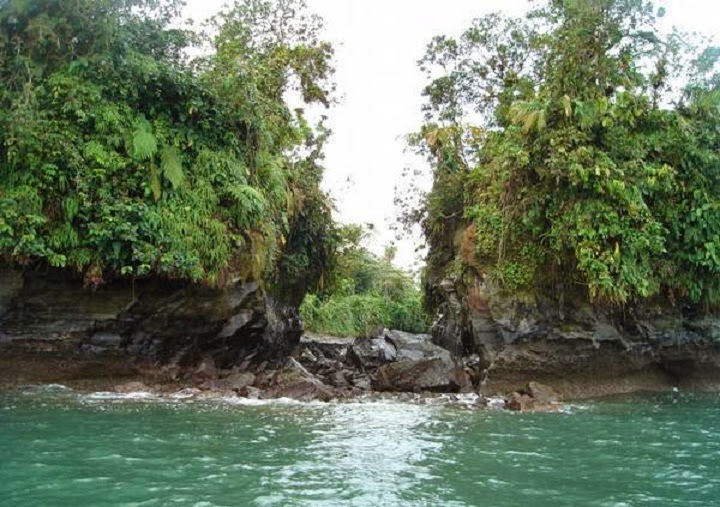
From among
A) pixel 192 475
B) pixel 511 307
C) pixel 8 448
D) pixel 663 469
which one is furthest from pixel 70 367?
pixel 663 469

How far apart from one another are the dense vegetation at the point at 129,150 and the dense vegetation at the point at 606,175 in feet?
20.7

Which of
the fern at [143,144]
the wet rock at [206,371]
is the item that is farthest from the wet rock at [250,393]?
the fern at [143,144]

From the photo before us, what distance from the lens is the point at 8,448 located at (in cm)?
773

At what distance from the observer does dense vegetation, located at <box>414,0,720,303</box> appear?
15258 mm

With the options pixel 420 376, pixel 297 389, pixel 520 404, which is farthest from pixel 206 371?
pixel 520 404

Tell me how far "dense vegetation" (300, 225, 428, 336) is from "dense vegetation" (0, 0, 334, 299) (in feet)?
62.1

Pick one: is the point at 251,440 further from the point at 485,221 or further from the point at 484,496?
the point at 485,221

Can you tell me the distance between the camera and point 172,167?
1434cm

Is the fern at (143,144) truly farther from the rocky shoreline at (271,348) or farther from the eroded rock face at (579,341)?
the eroded rock face at (579,341)

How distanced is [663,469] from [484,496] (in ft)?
9.16

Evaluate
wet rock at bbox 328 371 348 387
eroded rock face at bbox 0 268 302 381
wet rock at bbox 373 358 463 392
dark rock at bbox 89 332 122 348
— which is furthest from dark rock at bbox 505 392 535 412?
dark rock at bbox 89 332 122 348

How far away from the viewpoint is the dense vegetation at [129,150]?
1307 centimetres

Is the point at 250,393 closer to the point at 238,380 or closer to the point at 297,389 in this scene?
the point at 297,389

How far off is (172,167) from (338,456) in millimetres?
8667
